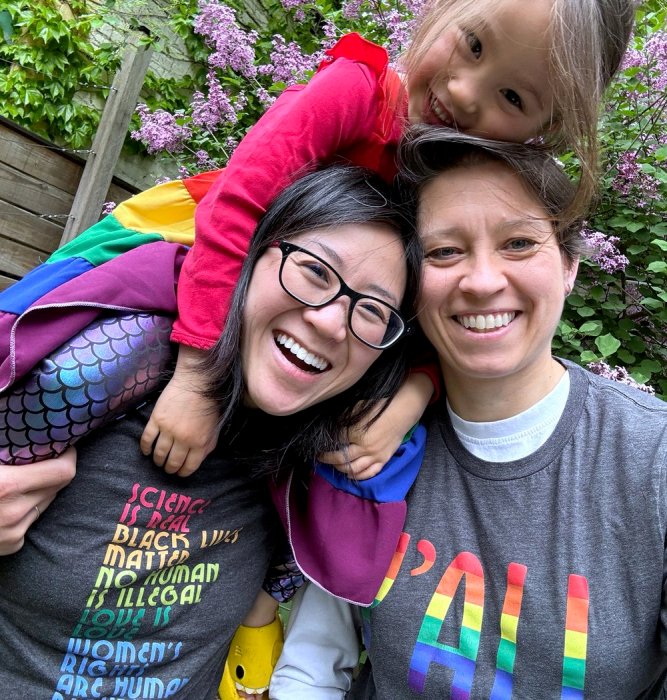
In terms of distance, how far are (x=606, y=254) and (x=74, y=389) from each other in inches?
69.3

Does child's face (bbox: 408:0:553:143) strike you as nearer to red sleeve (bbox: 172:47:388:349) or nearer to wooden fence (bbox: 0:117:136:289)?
red sleeve (bbox: 172:47:388:349)

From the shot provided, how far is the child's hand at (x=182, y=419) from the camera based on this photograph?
3.78 feet

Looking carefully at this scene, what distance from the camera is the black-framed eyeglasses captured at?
1199mm

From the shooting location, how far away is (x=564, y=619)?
3.62 feet

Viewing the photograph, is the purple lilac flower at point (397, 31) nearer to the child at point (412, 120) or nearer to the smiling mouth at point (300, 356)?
the child at point (412, 120)

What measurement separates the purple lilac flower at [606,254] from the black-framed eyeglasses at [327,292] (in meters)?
1.01

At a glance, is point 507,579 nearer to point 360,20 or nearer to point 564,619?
point 564,619

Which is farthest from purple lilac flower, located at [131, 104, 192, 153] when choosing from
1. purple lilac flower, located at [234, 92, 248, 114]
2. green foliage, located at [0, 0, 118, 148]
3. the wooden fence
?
green foliage, located at [0, 0, 118, 148]

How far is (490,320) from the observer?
121cm

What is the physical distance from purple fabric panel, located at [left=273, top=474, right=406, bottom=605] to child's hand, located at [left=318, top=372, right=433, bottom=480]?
68 mm

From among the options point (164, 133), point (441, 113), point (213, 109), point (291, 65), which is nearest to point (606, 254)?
point (441, 113)

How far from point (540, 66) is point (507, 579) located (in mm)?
1046

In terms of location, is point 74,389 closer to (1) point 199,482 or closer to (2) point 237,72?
(1) point 199,482

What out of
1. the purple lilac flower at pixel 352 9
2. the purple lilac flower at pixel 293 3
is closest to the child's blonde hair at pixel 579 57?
the purple lilac flower at pixel 352 9
